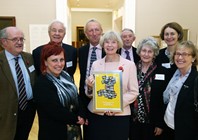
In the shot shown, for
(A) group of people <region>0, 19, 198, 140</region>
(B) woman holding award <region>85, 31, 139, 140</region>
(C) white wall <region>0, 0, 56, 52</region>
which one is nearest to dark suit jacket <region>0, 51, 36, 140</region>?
(A) group of people <region>0, 19, 198, 140</region>

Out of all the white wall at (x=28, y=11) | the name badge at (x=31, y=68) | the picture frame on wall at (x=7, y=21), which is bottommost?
the name badge at (x=31, y=68)

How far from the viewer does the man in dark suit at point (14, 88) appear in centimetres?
198

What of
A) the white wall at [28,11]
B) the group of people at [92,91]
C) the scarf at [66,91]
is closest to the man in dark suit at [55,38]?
the group of people at [92,91]

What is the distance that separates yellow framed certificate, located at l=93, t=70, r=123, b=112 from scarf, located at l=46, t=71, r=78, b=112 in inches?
8.0

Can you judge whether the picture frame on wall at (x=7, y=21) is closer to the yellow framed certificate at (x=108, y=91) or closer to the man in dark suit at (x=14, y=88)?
the man in dark suit at (x=14, y=88)

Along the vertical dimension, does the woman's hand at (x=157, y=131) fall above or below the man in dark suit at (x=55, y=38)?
below

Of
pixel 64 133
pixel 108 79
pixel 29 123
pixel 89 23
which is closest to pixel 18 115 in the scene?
pixel 29 123

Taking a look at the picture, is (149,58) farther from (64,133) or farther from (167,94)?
(64,133)

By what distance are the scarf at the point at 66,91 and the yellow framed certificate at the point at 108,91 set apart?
0.66ft

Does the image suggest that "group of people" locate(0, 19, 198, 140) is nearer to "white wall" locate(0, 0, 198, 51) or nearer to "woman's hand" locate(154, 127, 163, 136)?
"woman's hand" locate(154, 127, 163, 136)

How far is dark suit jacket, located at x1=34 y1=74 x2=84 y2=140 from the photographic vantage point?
1700 millimetres

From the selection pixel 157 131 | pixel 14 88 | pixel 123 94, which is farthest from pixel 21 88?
pixel 157 131

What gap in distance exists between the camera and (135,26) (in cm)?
442

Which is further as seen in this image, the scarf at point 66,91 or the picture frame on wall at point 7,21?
the picture frame on wall at point 7,21
